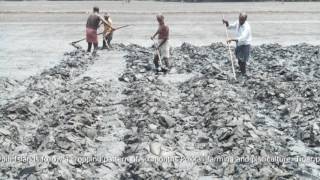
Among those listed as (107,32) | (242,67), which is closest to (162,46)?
(242,67)

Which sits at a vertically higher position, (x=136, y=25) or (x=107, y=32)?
(x=107, y=32)

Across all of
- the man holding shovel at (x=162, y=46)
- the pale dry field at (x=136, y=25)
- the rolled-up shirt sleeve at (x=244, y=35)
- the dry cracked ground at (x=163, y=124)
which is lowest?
the pale dry field at (x=136, y=25)

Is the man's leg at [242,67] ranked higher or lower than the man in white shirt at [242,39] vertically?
lower

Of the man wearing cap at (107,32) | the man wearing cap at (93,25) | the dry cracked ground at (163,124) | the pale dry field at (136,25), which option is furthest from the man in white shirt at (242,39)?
the pale dry field at (136,25)

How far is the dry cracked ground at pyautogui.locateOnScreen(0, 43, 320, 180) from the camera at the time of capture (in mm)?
8891

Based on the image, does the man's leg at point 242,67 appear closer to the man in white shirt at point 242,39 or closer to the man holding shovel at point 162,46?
the man in white shirt at point 242,39

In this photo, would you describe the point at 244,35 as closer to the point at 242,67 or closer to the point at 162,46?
the point at 242,67

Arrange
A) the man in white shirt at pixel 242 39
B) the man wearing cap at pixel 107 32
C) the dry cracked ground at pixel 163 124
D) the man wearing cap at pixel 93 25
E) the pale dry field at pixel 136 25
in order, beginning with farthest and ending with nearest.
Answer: the pale dry field at pixel 136 25
the man wearing cap at pixel 107 32
the man wearing cap at pixel 93 25
the man in white shirt at pixel 242 39
the dry cracked ground at pixel 163 124

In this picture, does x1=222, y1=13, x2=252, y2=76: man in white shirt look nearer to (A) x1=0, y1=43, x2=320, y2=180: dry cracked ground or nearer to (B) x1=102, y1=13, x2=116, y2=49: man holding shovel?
(A) x1=0, y1=43, x2=320, y2=180: dry cracked ground

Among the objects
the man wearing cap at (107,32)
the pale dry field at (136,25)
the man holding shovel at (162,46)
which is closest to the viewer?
the man holding shovel at (162,46)

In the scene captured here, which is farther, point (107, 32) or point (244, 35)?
point (107, 32)

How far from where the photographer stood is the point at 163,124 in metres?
11.1

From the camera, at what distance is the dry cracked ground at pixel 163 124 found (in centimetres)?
889

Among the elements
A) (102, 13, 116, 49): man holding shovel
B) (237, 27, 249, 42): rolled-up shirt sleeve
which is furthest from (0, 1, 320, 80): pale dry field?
(237, 27, 249, 42): rolled-up shirt sleeve
